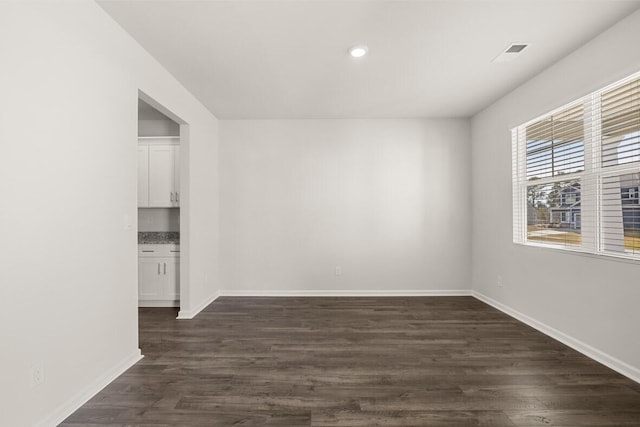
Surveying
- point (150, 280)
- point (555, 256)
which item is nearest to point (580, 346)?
point (555, 256)

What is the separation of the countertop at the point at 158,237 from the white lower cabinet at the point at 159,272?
0.84 feet

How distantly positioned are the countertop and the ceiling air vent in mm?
4400

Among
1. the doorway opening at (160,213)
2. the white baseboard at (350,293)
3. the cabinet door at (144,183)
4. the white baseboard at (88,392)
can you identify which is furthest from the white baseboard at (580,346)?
the cabinet door at (144,183)

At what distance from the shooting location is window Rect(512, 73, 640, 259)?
2361 millimetres

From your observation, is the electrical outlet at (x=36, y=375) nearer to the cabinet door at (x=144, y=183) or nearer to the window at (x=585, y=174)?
the cabinet door at (x=144, y=183)

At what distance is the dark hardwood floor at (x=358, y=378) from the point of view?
6.16ft

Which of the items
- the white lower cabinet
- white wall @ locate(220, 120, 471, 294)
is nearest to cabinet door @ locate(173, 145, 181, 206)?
the white lower cabinet

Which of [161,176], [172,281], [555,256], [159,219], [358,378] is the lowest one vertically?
[358,378]

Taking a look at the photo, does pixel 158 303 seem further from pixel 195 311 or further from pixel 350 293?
pixel 350 293

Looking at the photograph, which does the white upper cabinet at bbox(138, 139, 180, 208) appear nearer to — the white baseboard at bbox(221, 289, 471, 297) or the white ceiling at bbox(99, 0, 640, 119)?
the white ceiling at bbox(99, 0, 640, 119)

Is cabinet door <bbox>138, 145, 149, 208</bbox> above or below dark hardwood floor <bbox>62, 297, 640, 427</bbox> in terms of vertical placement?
above

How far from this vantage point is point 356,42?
2.61 m

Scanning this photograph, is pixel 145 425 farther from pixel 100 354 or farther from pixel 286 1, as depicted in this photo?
pixel 286 1

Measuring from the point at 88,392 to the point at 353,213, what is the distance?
3591 millimetres
